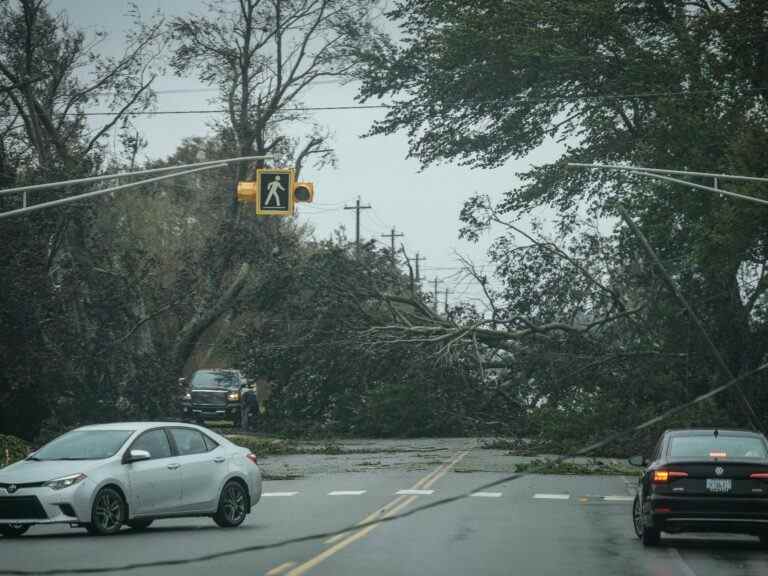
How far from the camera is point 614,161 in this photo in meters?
47.8

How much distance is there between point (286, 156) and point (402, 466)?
2454cm

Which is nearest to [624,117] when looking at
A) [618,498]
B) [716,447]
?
[618,498]

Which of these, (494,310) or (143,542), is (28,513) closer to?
(143,542)

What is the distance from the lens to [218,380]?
53656 mm

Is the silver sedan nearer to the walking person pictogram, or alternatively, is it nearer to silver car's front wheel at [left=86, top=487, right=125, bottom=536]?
silver car's front wheel at [left=86, top=487, right=125, bottom=536]

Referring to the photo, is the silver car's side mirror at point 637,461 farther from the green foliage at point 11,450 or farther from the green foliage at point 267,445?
the green foliage at point 267,445

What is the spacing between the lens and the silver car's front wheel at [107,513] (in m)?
17.7

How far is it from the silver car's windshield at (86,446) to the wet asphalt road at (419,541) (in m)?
1.00

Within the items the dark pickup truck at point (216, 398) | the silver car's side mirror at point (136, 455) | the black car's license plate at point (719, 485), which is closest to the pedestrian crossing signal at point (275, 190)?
the silver car's side mirror at point (136, 455)

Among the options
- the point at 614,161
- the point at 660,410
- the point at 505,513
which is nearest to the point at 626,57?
the point at 614,161

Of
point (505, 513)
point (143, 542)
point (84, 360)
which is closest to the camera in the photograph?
point (143, 542)

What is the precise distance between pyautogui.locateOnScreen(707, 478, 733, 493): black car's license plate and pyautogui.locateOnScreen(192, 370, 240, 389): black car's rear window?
1492 inches

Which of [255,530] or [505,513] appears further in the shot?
[505,513]

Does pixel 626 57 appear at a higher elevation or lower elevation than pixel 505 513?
higher
